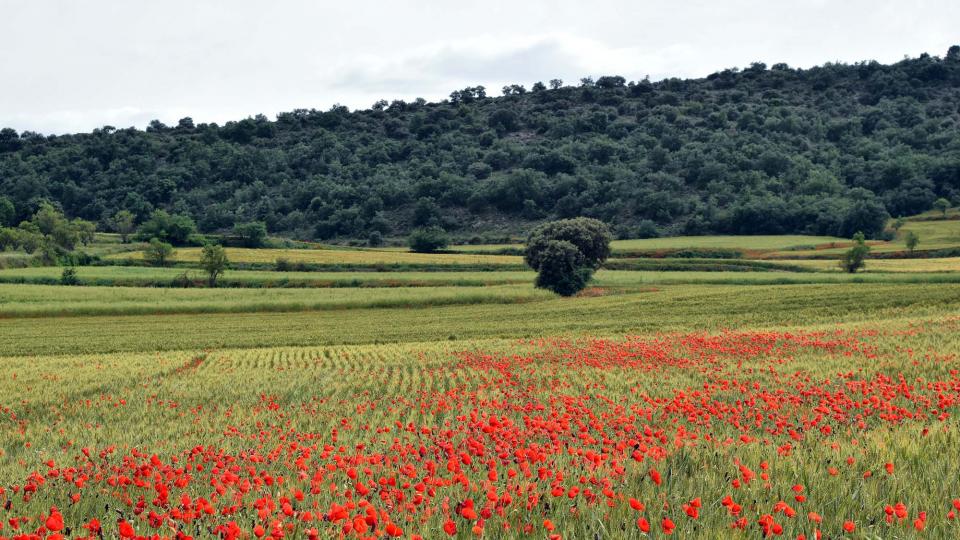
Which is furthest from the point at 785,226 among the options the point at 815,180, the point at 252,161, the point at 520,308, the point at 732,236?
the point at 252,161

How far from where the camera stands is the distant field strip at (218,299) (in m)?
60.9

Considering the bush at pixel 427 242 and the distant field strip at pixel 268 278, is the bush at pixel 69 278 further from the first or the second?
the bush at pixel 427 242

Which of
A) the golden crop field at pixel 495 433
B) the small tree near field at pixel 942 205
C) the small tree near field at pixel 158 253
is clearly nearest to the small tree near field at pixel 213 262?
the small tree near field at pixel 158 253

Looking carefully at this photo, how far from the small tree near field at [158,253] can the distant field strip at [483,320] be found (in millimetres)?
32924

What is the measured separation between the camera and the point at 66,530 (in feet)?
20.9

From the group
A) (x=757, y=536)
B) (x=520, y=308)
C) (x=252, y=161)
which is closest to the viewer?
(x=757, y=536)

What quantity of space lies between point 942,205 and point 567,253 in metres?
82.7

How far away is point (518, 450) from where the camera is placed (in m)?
7.83

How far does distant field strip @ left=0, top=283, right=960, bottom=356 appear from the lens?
44.0 metres

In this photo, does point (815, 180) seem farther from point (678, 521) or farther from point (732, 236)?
point (678, 521)

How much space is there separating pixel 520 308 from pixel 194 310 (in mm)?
26058

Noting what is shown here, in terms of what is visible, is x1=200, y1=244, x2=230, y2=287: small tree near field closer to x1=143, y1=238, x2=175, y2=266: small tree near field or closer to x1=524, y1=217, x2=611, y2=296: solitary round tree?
x1=143, y1=238, x2=175, y2=266: small tree near field

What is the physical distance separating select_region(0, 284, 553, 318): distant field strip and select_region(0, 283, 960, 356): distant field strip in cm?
179

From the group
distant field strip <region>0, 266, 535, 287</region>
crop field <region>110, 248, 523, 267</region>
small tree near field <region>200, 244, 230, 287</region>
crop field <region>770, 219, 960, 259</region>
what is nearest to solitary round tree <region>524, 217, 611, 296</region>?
distant field strip <region>0, 266, 535, 287</region>
